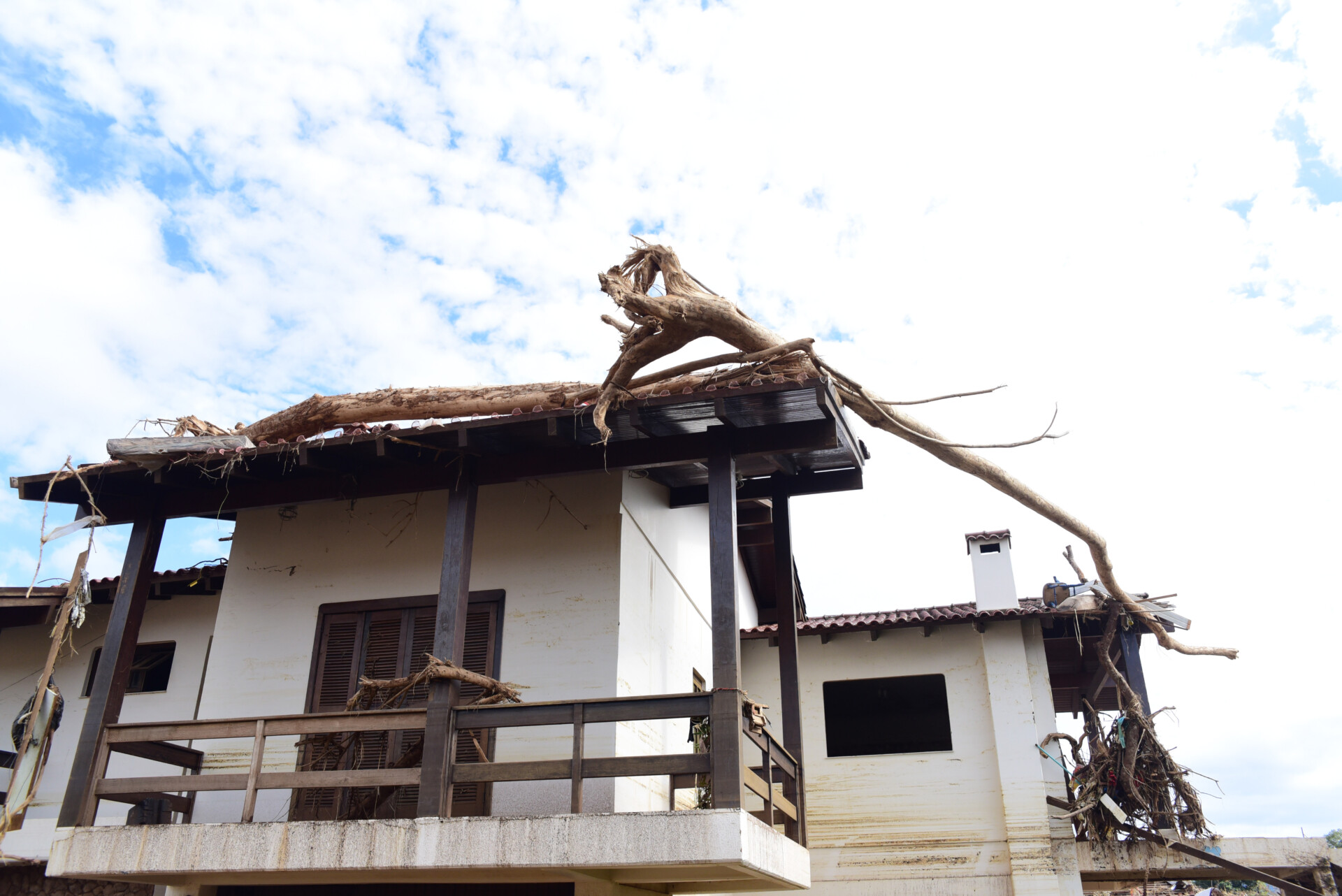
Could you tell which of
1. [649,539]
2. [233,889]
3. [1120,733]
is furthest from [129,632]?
[1120,733]

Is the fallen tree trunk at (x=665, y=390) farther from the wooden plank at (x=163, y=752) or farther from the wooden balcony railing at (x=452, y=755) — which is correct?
the wooden plank at (x=163, y=752)

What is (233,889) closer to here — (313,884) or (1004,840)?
(313,884)

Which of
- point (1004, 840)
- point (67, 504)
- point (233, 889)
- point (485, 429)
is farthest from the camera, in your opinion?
point (1004, 840)

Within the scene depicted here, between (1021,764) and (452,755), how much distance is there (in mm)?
7425

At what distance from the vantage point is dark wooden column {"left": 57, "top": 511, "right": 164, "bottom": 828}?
817 centimetres

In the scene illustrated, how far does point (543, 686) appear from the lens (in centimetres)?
888

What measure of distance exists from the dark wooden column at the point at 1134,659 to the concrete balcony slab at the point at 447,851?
576 centimetres

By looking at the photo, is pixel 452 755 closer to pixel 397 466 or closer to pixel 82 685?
pixel 397 466

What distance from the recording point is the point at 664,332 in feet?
26.2

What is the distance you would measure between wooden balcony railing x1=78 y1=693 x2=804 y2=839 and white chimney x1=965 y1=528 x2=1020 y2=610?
536 centimetres

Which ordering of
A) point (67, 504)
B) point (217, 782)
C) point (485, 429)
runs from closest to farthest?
1. point (217, 782)
2. point (485, 429)
3. point (67, 504)

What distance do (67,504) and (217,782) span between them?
3.82 meters

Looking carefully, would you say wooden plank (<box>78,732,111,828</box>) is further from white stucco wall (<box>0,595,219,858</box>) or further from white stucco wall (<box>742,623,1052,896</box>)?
white stucco wall (<box>742,623,1052,896</box>)

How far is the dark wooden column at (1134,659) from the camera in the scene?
11.8 meters
